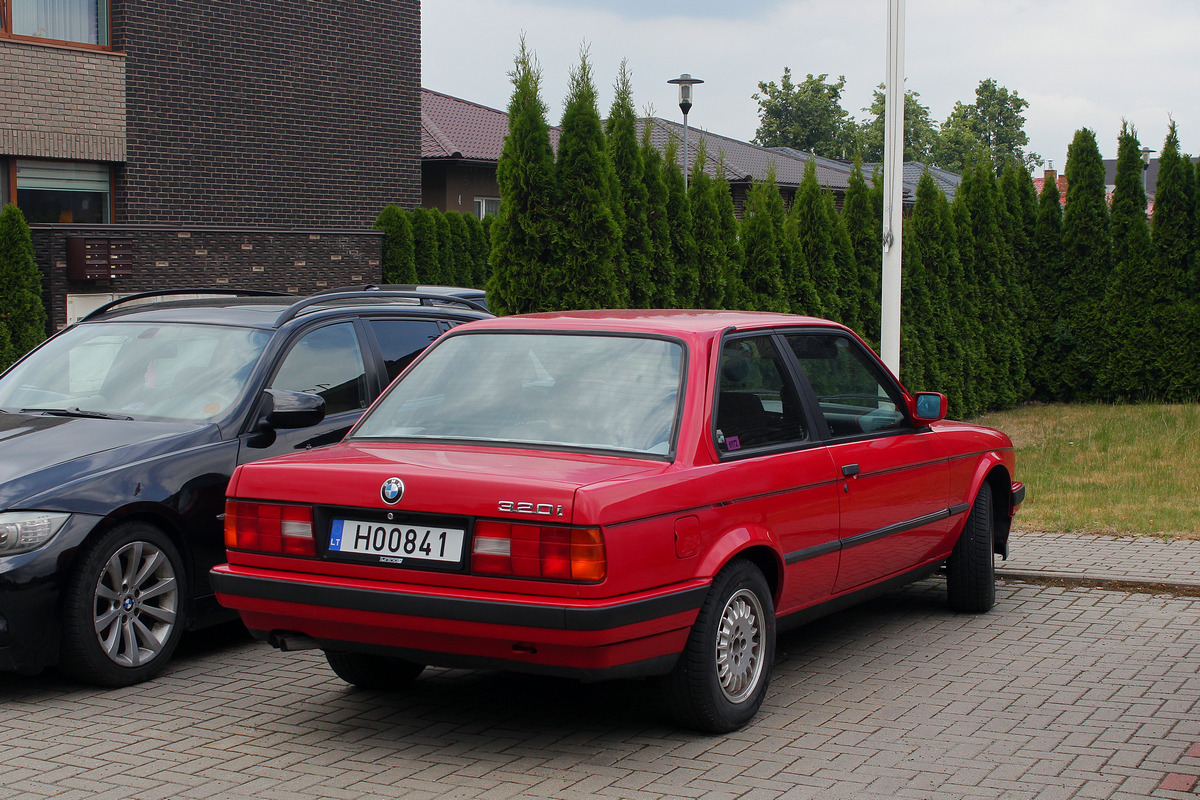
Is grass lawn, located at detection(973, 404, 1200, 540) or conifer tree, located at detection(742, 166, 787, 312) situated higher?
conifer tree, located at detection(742, 166, 787, 312)

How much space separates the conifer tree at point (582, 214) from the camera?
37.8ft

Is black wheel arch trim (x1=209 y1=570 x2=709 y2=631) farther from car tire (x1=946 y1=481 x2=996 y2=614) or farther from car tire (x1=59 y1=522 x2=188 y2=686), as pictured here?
car tire (x1=946 y1=481 x2=996 y2=614)

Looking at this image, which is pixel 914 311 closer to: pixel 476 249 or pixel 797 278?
pixel 797 278

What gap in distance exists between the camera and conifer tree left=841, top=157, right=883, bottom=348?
1641cm

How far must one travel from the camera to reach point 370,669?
5.70 meters

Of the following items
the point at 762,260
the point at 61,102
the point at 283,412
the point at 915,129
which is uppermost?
the point at 915,129

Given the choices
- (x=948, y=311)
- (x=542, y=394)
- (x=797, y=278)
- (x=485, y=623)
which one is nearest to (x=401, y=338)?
(x=542, y=394)

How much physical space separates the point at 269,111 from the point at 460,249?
3.77 metres

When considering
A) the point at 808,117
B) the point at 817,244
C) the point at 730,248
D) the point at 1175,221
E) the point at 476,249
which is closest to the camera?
the point at 730,248

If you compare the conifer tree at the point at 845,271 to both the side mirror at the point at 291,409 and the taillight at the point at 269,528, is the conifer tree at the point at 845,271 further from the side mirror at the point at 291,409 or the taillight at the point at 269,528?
the taillight at the point at 269,528

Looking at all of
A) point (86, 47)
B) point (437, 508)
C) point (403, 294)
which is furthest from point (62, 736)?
point (86, 47)

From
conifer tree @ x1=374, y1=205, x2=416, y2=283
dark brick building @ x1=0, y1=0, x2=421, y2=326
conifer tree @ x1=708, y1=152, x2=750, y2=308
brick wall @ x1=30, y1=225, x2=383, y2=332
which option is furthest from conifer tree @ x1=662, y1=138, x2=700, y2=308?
conifer tree @ x1=374, y1=205, x2=416, y2=283

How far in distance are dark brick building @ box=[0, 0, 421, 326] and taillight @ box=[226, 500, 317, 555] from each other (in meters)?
11.8

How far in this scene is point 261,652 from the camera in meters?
6.53
